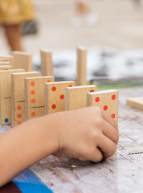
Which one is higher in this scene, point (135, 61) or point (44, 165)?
point (135, 61)

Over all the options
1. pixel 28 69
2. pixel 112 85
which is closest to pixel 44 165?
pixel 28 69

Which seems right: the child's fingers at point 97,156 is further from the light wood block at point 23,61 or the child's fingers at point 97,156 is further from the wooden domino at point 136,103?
the light wood block at point 23,61

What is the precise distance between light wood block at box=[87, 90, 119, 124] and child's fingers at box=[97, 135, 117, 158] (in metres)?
0.09

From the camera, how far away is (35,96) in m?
0.93

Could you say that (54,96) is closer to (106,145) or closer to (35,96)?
(35,96)

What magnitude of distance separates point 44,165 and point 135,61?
168cm

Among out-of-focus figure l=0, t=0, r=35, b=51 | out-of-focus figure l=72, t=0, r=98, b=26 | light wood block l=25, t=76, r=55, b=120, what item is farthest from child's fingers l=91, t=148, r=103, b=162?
out-of-focus figure l=72, t=0, r=98, b=26

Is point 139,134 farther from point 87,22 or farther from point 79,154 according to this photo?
point 87,22

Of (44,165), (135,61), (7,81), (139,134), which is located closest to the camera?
(44,165)

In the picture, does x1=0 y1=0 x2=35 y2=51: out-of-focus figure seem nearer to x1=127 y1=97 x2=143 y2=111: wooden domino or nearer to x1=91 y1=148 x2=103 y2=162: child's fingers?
x1=127 y1=97 x2=143 y2=111: wooden domino

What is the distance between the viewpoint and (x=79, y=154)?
70 cm

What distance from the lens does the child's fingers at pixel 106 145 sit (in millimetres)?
699

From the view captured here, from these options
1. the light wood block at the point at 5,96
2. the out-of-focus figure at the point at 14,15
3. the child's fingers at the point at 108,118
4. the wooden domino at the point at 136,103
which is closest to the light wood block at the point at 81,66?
the wooden domino at the point at 136,103

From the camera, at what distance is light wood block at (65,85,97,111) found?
768 millimetres
